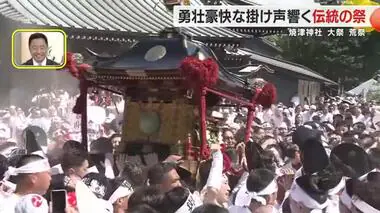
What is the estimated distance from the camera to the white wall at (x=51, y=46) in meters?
4.14

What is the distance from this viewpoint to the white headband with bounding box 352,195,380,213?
3.49 meters

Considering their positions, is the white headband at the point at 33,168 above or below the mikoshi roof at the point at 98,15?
below

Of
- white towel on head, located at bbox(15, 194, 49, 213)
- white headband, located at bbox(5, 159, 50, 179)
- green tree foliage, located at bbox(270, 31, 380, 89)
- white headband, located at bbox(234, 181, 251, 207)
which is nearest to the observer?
white towel on head, located at bbox(15, 194, 49, 213)

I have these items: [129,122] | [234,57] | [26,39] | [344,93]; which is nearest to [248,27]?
[234,57]

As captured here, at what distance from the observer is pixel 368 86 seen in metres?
3.94

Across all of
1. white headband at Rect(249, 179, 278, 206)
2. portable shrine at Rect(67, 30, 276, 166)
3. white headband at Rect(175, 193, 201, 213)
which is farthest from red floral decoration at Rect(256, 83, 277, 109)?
white headband at Rect(175, 193, 201, 213)

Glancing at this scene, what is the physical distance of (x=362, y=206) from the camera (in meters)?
3.50

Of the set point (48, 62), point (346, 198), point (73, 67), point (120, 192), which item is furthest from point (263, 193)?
point (48, 62)

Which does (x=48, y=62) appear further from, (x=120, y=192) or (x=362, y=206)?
(x=362, y=206)

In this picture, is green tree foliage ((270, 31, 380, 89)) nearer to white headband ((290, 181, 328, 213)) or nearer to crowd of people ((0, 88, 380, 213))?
crowd of people ((0, 88, 380, 213))

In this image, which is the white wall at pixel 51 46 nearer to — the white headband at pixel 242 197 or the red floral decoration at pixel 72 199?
the red floral decoration at pixel 72 199

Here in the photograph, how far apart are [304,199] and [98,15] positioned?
163 centimetres

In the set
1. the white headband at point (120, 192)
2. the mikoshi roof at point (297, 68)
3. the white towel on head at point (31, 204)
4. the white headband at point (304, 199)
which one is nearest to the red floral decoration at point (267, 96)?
the mikoshi roof at point (297, 68)

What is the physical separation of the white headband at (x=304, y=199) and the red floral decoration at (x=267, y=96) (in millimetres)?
578
